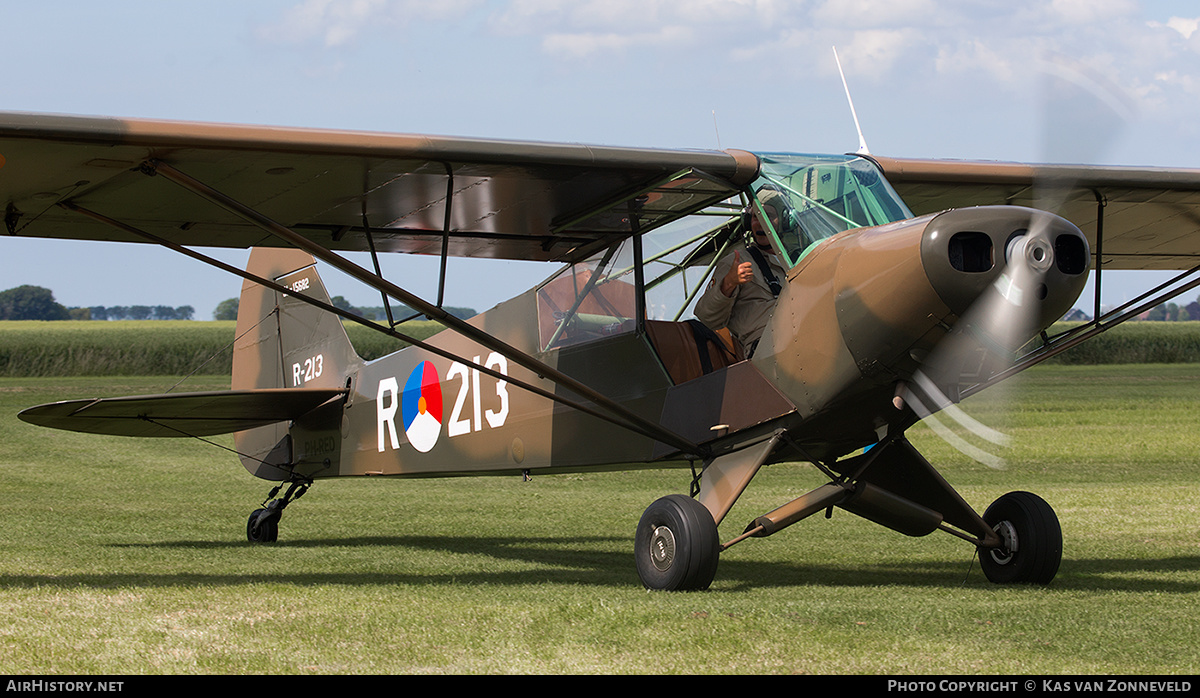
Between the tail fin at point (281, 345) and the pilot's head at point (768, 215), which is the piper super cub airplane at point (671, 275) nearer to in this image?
the pilot's head at point (768, 215)

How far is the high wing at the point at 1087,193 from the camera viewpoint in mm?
8180

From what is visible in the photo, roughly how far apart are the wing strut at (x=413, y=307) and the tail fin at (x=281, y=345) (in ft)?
13.5

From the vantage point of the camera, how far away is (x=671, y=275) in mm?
8070

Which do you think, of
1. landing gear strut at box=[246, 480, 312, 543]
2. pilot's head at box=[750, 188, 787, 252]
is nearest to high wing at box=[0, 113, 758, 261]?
pilot's head at box=[750, 188, 787, 252]

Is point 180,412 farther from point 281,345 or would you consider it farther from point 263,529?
point 281,345

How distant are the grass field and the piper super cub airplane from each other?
0.57 metres

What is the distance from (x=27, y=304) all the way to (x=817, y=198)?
119905 mm

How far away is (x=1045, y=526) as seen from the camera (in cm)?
741

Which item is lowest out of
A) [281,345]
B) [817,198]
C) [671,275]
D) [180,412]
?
[180,412]

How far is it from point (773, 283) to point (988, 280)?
183cm

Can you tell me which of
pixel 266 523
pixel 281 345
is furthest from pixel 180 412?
pixel 281 345

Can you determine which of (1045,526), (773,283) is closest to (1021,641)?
(1045,526)

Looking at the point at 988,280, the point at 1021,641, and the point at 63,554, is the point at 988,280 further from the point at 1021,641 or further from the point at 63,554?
the point at 63,554

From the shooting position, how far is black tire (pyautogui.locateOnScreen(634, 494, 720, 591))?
22.3 feet
